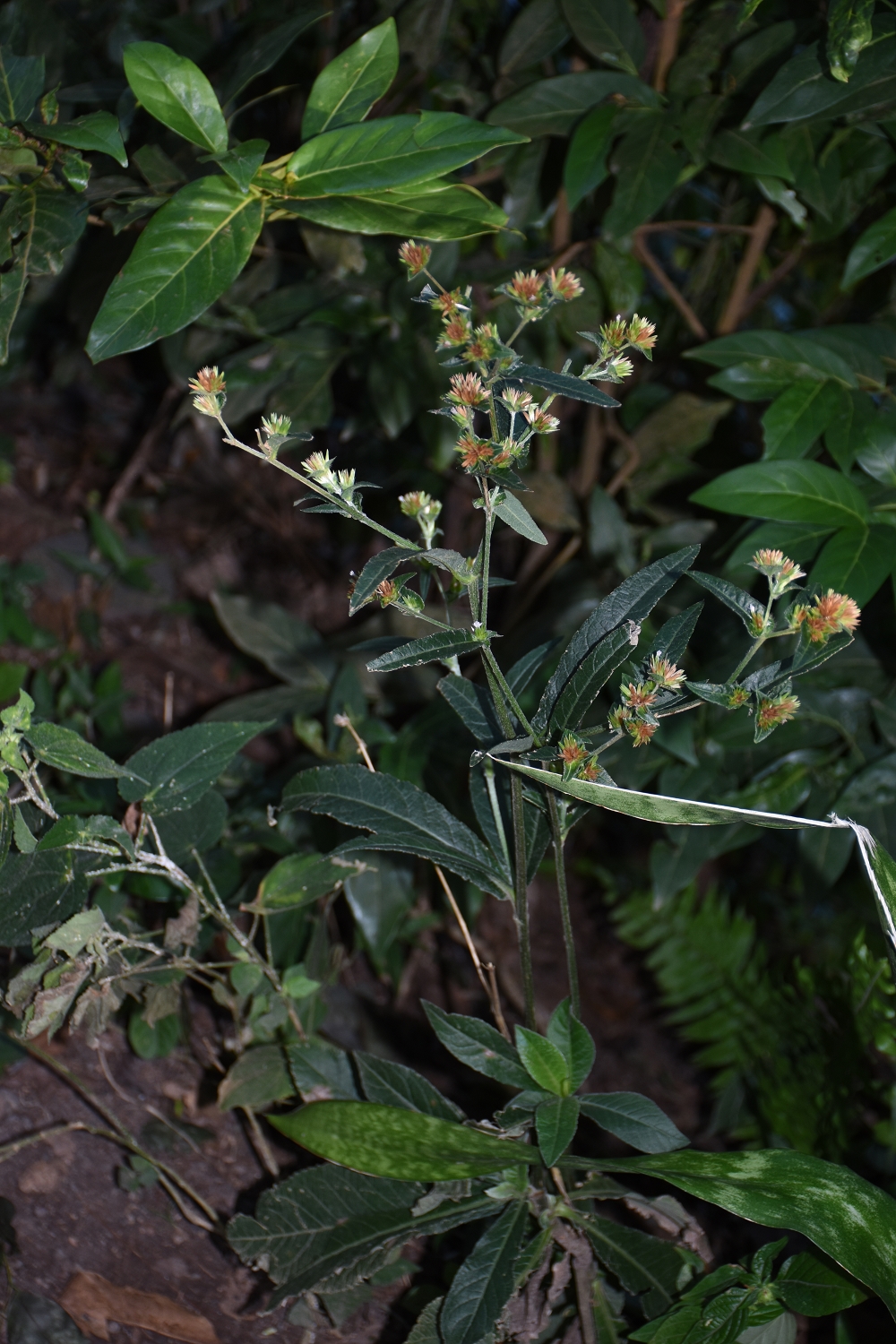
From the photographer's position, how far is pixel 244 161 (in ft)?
2.66

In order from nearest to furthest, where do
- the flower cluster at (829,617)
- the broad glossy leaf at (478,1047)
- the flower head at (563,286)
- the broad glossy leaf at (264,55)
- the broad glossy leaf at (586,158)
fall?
the flower cluster at (829,617)
the flower head at (563,286)
the broad glossy leaf at (478,1047)
the broad glossy leaf at (264,55)
the broad glossy leaf at (586,158)

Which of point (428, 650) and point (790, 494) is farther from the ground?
point (428, 650)

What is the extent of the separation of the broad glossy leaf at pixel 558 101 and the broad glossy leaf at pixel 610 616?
0.77 metres

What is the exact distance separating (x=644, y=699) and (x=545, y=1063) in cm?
37

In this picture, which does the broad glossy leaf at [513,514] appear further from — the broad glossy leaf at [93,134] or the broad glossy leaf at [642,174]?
the broad glossy leaf at [642,174]

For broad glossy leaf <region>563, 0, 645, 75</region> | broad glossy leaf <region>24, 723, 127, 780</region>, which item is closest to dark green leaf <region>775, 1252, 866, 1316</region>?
broad glossy leaf <region>24, 723, 127, 780</region>

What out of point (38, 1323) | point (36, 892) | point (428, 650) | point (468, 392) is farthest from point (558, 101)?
point (38, 1323)

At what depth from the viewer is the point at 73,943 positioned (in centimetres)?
81

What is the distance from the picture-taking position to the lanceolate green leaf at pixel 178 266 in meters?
0.78

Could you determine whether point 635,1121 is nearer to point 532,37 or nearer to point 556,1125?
point 556,1125

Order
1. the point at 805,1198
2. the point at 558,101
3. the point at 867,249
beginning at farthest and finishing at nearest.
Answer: the point at 558,101
the point at 867,249
the point at 805,1198

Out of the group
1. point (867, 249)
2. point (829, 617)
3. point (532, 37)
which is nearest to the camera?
point (829, 617)

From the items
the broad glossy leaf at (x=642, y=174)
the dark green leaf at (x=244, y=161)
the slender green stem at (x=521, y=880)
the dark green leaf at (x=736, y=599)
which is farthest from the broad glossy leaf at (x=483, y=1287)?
the broad glossy leaf at (x=642, y=174)

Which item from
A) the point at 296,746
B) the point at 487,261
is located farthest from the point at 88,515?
the point at 487,261
